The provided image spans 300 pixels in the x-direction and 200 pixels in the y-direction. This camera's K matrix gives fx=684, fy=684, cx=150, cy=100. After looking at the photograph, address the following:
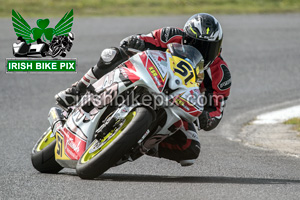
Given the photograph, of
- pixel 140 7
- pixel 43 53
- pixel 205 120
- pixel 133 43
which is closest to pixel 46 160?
pixel 133 43

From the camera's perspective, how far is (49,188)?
541cm

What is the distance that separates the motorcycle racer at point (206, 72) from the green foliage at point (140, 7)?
50.7 feet

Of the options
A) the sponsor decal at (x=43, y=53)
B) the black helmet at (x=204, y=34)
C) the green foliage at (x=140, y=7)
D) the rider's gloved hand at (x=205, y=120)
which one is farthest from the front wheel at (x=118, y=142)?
the green foliage at (x=140, y=7)

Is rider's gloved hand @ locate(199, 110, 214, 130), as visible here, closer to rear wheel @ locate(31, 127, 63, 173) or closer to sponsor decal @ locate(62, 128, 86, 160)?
sponsor decal @ locate(62, 128, 86, 160)

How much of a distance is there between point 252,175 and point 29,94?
714 cm

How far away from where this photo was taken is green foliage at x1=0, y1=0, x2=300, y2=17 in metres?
23.2

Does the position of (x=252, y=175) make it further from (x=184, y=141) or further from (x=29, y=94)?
(x=29, y=94)

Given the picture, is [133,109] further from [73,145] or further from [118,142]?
[73,145]

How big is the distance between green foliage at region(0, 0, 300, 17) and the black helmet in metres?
15.9

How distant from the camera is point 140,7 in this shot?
2528cm

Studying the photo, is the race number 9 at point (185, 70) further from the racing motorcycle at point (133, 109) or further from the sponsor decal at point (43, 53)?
the sponsor decal at point (43, 53)

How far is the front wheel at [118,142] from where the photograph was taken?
5250mm

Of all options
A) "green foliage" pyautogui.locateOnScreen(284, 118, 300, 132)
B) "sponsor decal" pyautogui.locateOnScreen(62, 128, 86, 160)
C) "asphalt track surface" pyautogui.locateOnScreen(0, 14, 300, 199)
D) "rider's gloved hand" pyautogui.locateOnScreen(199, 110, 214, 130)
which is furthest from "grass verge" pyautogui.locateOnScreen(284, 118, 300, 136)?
"sponsor decal" pyautogui.locateOnScreen(62, 128, 86, 160)

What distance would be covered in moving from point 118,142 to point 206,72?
5.57 ft
